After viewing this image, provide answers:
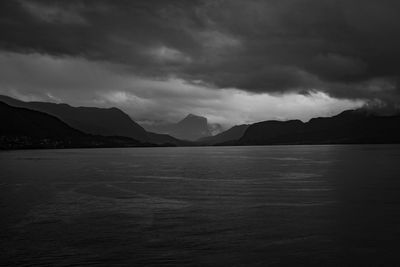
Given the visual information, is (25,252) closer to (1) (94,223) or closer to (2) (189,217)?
(1) (94,223)

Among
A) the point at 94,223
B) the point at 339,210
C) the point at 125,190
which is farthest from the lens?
the point at 125,190

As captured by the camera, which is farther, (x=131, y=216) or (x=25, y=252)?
(x=131, y=216)

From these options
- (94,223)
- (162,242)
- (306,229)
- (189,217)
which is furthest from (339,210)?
(94,223)

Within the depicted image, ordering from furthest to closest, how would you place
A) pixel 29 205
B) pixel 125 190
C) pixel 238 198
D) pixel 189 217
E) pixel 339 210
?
pixel 125 190 → pixel 238 198 → pixel 29 205 → pixel 339 210 → pixel 189 217

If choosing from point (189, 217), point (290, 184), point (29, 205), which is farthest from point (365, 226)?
point (29, 205)

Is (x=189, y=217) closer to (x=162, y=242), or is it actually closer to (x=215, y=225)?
(x=215, y=225)

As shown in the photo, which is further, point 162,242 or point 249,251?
point 162,242

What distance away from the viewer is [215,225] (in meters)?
39.4

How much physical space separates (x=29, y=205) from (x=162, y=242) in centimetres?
2755

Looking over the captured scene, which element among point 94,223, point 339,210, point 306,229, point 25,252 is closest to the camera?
point 25,252

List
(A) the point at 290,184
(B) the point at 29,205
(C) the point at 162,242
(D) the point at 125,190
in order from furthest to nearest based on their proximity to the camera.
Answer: (A) the point at 290,184 → (D) the point at 125,190 → (B) the point at 29,205 → (C) the point at 162,242

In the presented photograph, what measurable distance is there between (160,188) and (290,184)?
27066 millimetres

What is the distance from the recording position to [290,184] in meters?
76.6

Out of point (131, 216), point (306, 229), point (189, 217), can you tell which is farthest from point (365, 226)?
point (131, 216)
